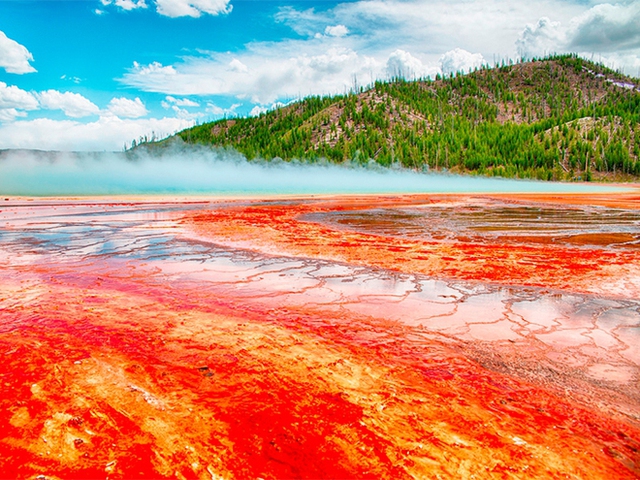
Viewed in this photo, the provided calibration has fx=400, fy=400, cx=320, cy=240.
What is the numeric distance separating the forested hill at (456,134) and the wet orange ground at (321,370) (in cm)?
11450

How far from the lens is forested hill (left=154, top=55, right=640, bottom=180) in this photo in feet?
363

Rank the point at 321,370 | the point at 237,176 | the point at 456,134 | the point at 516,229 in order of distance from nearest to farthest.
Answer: the point at 321,370 < the point at 516,229 < the point at 237,176 < the point at 456,134

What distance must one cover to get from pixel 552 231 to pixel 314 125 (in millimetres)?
156681

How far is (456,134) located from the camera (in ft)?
463

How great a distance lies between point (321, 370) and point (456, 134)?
15002cm

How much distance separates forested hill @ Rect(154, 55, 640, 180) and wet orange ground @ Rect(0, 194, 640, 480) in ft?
376

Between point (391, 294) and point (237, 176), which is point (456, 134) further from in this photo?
point (391, 294)

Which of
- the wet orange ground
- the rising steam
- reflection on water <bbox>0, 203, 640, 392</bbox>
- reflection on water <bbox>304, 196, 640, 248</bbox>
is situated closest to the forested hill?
the rising steam

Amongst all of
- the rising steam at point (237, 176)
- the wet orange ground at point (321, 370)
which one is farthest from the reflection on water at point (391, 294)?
the rising steam at point (237, 176)

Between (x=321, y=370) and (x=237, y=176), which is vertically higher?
(x=237, y=176)

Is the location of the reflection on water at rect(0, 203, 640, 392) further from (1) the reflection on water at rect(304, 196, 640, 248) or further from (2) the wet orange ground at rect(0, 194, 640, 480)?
(1) the reflection on water at rect(304, 196, 640, 248)

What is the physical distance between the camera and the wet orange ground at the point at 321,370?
10.3ft

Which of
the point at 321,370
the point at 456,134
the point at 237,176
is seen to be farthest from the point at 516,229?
the point at 456,134

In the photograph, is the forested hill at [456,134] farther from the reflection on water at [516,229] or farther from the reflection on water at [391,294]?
the reflection on water at [391,294]
